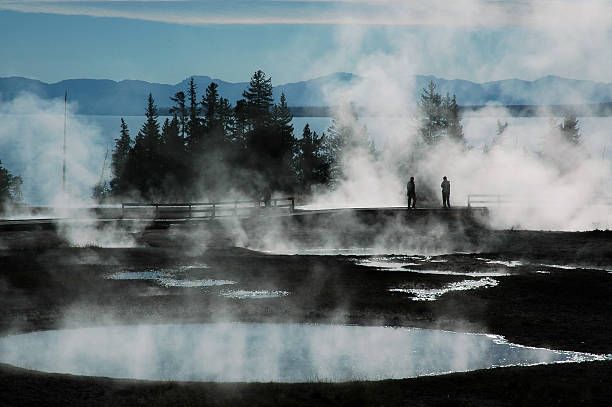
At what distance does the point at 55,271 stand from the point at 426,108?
82.1 metres

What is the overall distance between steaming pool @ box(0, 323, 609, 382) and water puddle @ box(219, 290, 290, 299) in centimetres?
346

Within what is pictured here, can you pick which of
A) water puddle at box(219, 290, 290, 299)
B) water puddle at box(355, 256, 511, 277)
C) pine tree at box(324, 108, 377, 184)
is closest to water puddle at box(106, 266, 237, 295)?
water puddle at box(219, 290, 290, 299)

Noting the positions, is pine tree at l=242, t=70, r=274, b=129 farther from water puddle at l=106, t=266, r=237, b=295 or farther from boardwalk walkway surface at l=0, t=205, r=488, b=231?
water puddle at l=106, t=266, r=237, b=295

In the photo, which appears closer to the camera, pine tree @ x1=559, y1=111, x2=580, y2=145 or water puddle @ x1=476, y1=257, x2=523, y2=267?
water puddle @ x1=476, y1=257, x2=523, y2=267

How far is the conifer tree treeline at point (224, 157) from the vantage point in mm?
89938

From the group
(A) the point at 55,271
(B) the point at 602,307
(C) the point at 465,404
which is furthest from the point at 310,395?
(A) the point at 55,271

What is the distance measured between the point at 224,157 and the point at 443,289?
238ft

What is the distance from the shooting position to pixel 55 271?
2303 centimetres

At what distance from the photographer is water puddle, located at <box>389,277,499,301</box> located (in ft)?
63.9

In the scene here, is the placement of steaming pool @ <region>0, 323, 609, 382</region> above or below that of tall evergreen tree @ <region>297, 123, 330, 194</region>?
below

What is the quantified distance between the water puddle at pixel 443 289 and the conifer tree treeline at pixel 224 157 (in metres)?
59.6

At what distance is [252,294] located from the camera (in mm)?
19953

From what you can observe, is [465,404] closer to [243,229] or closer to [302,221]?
[243,229]

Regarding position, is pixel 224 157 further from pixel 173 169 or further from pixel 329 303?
pixel 329 303
